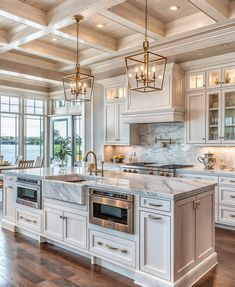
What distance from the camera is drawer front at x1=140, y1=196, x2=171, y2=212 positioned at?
9.02ft

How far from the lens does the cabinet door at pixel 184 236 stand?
2.76 meters

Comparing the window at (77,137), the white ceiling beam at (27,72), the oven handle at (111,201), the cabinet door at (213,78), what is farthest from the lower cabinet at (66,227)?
the window at (77,137)

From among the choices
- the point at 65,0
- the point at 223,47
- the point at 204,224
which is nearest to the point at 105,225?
the point at 204,224

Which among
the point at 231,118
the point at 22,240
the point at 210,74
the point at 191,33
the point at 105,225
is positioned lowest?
the point at 22,240

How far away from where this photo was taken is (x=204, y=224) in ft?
10.6

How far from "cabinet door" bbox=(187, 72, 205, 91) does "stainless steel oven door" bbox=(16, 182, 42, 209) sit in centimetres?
353

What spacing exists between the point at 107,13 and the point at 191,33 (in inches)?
58.7

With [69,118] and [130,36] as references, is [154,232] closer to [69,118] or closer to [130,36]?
[130,36]

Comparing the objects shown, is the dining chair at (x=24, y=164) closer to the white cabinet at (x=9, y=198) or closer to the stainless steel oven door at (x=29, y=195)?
the white cabinet at (x=9, y=198)

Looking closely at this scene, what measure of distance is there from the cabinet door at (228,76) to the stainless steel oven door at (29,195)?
12.2 feet

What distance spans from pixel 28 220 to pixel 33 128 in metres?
5.42

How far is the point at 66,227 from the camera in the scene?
12.3 ft

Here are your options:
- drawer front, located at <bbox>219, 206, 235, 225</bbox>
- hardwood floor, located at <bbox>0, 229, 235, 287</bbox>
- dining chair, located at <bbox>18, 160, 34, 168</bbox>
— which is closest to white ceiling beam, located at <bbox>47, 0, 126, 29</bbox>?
hardwood floor, located at <bbox>0, 229, 235, 287</bbox>

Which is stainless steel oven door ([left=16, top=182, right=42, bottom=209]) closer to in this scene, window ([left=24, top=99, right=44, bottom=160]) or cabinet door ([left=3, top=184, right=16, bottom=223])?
cabinet door ([left=3, top=184, right=16, bottom=223])
